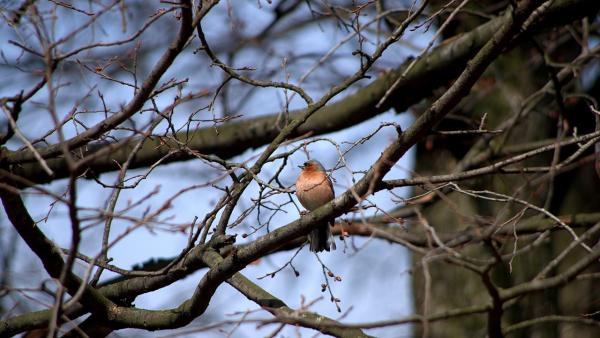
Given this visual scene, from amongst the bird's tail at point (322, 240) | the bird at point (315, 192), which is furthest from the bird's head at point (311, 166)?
the bird's tail at point (322, 240)

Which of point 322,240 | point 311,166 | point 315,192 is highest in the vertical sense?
point 311,166

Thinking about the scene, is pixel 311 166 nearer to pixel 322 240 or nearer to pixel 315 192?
pixel 315 192

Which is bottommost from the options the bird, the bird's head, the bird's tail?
the bird's tail

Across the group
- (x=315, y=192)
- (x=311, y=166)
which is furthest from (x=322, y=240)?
(x=311, y=166)

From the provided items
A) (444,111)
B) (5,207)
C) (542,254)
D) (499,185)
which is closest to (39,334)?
(5,207)

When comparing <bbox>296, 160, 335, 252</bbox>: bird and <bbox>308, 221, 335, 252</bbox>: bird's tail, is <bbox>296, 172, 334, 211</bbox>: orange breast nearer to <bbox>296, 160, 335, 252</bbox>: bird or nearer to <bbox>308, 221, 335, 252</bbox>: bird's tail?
<bbox>296, 160, 335, 252</bbox>: bird

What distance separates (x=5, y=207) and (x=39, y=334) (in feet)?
4.03

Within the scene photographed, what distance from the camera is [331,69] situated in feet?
28.5

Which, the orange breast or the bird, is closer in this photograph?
the bird

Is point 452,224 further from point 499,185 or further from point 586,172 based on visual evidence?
point 586,172

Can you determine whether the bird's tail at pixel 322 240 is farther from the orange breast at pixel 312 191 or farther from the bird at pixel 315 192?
the orange breast at pixel 312 191

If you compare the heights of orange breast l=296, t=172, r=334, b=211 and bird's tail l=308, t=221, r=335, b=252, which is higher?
orange breast l=296, t=172, r=334, b=211

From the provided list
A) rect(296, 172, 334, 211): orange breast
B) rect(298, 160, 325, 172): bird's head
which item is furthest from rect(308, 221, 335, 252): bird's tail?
rect(298, 160, 325, 172): bird's head

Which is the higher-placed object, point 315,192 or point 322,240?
point 315,192
